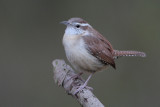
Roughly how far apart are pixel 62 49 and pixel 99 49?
3.59 metres

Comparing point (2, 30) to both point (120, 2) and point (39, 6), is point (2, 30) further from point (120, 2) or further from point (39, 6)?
point (120, 2)

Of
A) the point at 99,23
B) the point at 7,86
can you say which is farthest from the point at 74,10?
the point at 7,86

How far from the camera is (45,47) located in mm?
9922

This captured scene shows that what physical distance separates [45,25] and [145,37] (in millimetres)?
2464

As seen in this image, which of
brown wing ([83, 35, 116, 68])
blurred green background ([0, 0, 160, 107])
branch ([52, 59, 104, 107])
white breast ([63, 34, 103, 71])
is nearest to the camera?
branch ([52, 59, 104, 107])

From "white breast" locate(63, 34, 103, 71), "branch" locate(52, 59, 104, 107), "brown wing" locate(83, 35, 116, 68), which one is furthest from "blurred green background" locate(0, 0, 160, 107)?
"branch" locate(52, 59, 104, 107)

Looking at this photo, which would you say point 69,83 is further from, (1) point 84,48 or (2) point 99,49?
(2) point 99,49

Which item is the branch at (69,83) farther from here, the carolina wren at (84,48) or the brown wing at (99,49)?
the brown wing at (99,49)

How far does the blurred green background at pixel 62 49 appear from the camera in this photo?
8703 millimetres

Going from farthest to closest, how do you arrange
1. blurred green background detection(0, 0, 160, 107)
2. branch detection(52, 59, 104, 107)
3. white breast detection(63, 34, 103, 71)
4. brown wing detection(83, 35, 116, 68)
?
1. blurred green background detection(0, 0, 160, 107)
2. brown wing detection(83, 35, 116, 68)
3. white breast detection(63, 34, 103, 71)
4. branch detection(52, 59, 104, 107)

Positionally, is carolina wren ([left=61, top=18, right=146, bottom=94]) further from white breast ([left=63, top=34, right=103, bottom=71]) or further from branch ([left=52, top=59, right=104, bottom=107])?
branch ([left=52, top=59, right=104, bottom=107])

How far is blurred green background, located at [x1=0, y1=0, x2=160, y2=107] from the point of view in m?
8.70

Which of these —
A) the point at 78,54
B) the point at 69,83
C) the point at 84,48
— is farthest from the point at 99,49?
the point at 69,83

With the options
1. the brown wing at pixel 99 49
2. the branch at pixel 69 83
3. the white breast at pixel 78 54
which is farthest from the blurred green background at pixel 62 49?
the branch at pixel 69 83
